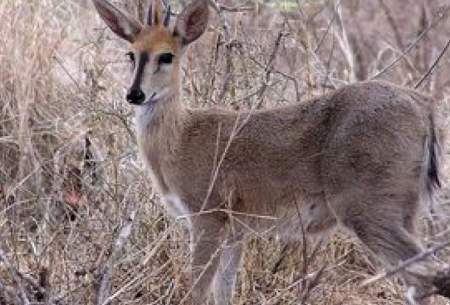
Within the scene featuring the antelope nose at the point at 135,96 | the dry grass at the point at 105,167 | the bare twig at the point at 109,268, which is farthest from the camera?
the antelope nose at the point at 135,96

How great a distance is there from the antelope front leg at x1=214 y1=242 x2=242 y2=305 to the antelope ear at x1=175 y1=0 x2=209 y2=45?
3.46ft

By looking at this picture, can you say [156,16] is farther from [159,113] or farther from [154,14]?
[159,113]

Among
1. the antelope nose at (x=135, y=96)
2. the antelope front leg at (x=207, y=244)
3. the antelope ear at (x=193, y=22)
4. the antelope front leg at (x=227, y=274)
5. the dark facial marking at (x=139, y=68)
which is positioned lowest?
the antelope front leg at (x=227, y=274)

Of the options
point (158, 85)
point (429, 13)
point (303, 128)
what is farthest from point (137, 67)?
point (429, 13)

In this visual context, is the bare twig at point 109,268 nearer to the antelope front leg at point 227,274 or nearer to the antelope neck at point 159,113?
the antelope front leg at point 227,274

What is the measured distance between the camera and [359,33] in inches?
488

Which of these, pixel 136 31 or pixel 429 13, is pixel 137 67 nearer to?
pixel 136 31

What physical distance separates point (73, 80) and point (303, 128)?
7.53ft

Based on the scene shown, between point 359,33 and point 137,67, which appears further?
point 359,33

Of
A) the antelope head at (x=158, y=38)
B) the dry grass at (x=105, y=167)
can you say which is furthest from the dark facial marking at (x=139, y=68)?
the dry grass at (x=105, y=167)

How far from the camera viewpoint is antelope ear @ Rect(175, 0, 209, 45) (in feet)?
20.5

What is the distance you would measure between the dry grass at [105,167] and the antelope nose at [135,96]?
466mm

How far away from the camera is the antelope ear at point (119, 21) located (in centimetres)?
627

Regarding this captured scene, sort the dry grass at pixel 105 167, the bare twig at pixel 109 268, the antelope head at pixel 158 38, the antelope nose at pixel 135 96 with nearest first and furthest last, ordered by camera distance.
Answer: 1. the bare twig at pixel 109 268
2. the dry grass at pixel 105 167
3. the antelope nose at pixel 135 96
4. the antelope head at pixel 158 38
